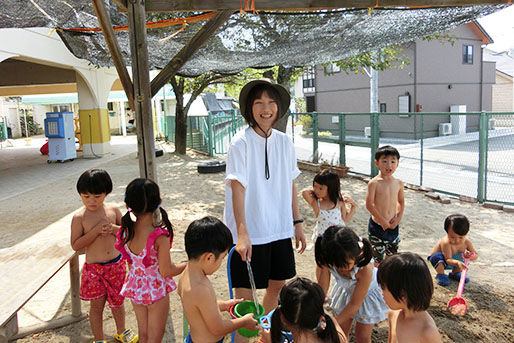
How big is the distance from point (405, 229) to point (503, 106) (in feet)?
94.0

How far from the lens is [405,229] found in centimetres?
568

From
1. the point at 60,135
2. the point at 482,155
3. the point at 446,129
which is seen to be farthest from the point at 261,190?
the point at 446,129

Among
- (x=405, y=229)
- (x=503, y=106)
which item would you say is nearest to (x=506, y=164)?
(x=405, y=229)

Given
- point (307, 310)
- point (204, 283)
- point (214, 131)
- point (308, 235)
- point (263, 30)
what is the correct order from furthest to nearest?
point (214, 131) < point (308, 235) < point (263, 30) < point (204, 283) < point (307, 310)

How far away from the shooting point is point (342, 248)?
6.95 ft

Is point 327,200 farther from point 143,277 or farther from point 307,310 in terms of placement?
point 307,310

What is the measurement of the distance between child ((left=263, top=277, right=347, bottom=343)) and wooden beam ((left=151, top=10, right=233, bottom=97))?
8.48ft

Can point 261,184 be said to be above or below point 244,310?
above

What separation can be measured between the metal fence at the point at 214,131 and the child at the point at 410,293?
1326cm

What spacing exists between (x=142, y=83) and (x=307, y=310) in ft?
8.25

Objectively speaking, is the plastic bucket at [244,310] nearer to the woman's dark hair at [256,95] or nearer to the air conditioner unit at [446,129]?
the woman's dark hair at [256,95]

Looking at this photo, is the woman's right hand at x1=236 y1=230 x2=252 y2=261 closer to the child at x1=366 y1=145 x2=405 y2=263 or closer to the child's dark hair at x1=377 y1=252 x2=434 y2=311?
the child's dark hair at x1=377 y1=252 x2=434 y2=311

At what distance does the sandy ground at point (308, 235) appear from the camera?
3023 mm

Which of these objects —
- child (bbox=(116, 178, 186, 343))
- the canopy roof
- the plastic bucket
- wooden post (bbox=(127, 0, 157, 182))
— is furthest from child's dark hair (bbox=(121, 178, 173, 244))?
the canopy roof
